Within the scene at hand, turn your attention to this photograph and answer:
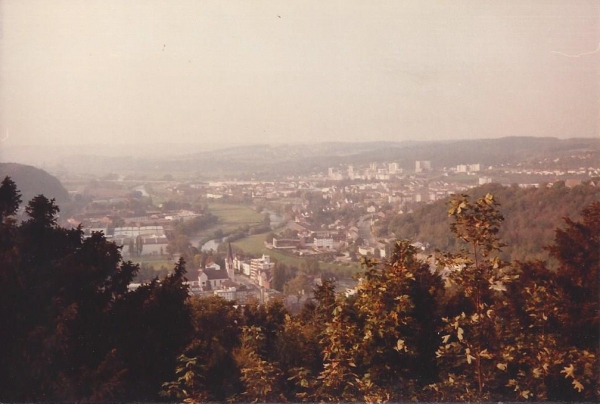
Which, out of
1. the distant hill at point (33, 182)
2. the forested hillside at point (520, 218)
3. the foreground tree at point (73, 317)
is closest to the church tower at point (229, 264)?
the foreground tree at point (73, 317)

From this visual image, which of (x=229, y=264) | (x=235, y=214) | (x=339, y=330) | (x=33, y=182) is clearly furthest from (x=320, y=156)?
(x=33, y=182)

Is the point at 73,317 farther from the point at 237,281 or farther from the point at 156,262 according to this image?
the point at 237,281

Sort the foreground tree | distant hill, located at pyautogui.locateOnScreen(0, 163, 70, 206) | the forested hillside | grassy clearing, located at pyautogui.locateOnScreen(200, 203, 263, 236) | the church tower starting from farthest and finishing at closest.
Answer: grassy clearing, located at pyautogui.locateOnScreen(200, 203, 263, 236) → the church tower → the forested hillside → distant hill, located at pyautogui.locateOnScreen(0, 163, 70, 206) → the foreground tree

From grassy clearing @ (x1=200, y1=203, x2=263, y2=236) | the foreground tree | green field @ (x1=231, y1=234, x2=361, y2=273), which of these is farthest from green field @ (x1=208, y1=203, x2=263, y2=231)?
the foreground tree

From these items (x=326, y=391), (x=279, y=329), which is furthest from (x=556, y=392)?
(x=279, y=329)

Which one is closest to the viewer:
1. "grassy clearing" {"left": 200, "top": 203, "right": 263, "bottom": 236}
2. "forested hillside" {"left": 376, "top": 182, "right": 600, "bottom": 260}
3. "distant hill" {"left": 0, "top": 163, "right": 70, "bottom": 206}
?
"distant hill" {"left": 0, "top": 163, "right": 70, "bottom": 206}

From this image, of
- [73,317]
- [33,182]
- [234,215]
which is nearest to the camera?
[73,317]

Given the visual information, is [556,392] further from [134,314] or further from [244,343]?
[134,314]

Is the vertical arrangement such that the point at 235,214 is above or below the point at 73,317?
above

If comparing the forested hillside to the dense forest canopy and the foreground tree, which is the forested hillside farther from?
the foreground tree
